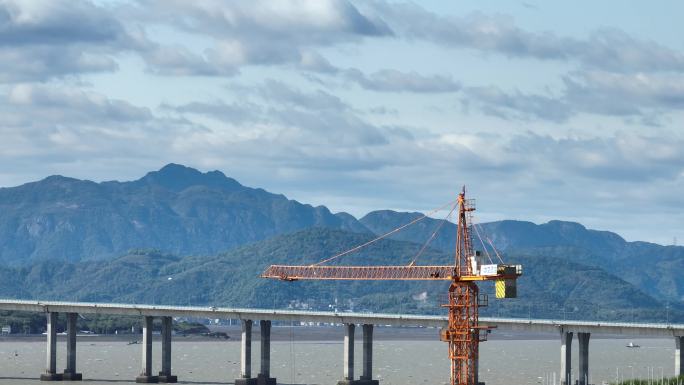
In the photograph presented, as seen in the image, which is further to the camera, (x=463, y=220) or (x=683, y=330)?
(x=683, y=330)

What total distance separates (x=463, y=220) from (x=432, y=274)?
58.7ft

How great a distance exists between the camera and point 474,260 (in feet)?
550

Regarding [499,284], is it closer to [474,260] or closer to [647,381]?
[474,260]

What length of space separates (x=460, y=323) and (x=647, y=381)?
22.6 meters

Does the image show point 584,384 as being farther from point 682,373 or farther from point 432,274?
point 432,274

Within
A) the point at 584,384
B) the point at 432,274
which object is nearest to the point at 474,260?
the point at 432,274

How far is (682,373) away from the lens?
195500 millimetres

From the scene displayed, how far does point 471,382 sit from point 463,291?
9.55 metres

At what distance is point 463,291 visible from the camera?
169 m

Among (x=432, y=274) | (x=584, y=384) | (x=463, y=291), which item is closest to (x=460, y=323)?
(x=463, y=291)

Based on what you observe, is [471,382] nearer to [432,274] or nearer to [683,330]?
[432,274]

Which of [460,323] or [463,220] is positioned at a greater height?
[463,220]

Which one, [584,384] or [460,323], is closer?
[460,323]

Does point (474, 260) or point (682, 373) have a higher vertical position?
point (474, 260)
